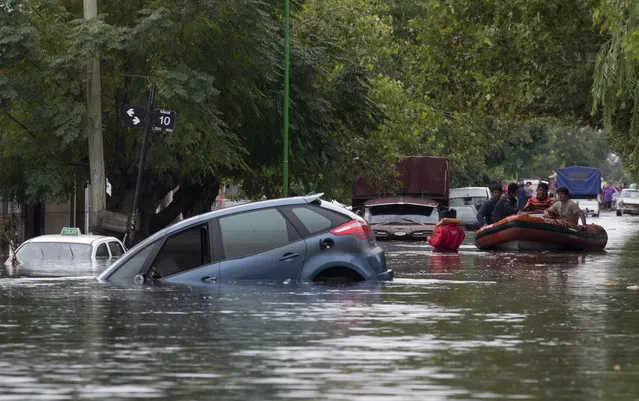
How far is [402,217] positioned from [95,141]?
54.8 ft

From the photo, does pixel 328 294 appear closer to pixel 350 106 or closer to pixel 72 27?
pixel 72 27

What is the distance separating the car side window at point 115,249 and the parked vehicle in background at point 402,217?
20168 mm

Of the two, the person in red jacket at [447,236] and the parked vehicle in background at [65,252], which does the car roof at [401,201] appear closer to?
the person in red jacket at [447,236]

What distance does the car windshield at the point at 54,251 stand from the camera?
1097 inches

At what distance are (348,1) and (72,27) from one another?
54.8 ft

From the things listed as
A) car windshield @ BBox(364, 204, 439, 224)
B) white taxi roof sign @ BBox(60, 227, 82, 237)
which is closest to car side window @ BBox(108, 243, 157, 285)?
white taxi roof sign @ BBox(60, 227, 82, 237)

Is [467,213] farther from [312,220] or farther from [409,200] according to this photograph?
[312,220]

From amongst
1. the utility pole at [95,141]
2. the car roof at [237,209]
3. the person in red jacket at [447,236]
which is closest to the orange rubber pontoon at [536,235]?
the person in red jacket at [447,236]

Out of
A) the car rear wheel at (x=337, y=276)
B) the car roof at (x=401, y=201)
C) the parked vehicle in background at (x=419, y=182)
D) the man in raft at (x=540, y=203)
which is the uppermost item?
the parked vehicle in background at (x=419, y=182)

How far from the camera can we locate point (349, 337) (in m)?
14.4

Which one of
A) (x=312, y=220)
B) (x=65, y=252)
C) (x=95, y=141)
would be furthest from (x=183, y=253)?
(x=95, y=141)

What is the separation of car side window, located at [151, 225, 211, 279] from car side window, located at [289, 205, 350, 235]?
1.14 meters

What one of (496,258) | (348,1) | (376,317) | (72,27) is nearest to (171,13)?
(72,27)

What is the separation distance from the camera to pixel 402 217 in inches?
1984
